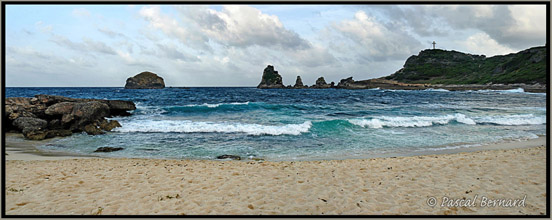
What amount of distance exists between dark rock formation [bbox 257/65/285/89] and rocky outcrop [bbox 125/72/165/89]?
4378cm

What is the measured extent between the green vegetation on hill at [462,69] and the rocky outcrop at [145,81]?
329 feet

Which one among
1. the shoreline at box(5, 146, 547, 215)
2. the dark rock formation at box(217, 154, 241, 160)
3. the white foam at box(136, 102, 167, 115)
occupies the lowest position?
the dark rock formation at box(217, 154, 241, 160)

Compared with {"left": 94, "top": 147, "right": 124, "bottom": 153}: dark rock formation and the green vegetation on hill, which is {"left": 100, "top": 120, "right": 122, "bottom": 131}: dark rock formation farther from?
the green vegetation on hill

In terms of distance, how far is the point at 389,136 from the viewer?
44.2 ft

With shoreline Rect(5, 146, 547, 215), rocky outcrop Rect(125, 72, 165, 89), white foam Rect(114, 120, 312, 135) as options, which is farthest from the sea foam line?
rocky outcrop Rect(125, 72, 165, 89)

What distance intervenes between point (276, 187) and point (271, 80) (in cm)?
11932

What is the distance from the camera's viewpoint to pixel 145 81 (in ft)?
360

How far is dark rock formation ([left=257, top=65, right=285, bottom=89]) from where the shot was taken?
123m

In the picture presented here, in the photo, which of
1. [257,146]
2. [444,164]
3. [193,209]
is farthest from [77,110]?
[444,164]

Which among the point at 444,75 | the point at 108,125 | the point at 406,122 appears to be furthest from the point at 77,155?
the point at 444,75

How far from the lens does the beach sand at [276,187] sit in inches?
174

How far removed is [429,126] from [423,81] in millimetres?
105753

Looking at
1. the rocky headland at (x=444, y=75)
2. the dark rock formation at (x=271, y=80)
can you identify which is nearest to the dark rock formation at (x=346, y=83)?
the rocky headland at (x=444, y=75)

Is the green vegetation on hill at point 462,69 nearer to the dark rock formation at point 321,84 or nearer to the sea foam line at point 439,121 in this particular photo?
the dark rock formation at point 321,84
